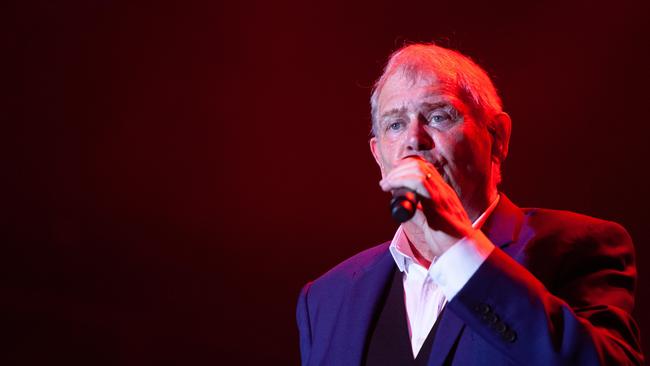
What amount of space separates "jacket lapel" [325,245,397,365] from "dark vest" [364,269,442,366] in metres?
0.03

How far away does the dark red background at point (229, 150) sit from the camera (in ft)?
9.95

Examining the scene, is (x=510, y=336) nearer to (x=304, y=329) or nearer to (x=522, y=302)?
(x=522, y=302)

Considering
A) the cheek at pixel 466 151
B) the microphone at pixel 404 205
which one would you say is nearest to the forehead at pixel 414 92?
the cheek at pixel 466 151

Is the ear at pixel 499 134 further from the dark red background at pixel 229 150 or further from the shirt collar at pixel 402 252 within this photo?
the dark red background at pixel 229 150

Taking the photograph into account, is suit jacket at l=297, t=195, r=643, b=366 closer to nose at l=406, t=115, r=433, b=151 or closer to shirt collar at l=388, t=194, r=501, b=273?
shirt collar at l=388, t=194, r=501, b=273

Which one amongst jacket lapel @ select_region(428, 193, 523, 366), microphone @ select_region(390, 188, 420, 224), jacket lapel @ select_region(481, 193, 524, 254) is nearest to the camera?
microphone @ select_region(390, 188, 420, 224)

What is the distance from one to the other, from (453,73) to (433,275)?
0.85 metres

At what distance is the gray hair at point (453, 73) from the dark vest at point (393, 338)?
1.96 ft

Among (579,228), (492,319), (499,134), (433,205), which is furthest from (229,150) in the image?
(492,319)

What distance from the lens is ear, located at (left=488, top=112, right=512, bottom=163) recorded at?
202 cm

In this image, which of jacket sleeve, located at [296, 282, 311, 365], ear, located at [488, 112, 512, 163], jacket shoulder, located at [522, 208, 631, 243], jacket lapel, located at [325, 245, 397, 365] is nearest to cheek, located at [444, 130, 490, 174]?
ear, located at [488, 112, 512, 163]

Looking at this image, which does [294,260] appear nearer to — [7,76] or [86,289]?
[86,289]

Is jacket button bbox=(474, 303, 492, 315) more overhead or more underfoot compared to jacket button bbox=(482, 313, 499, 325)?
more overhead

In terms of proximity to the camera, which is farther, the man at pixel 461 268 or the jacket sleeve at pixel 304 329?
the jacket sleeve at pixel 304 329
